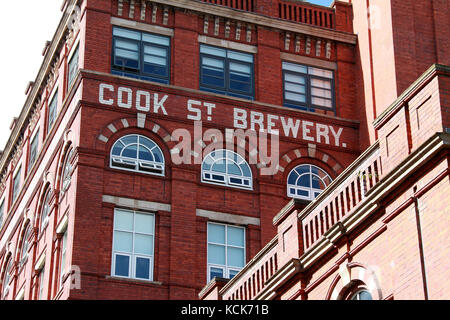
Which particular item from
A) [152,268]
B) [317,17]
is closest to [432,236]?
[152,268]

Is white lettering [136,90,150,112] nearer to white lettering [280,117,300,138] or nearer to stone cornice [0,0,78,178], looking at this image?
Answer: stone cornice [0,0,78,178]

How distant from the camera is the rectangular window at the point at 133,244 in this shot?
135 feet

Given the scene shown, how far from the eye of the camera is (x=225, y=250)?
4275cm

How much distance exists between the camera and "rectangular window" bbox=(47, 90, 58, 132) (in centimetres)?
4822

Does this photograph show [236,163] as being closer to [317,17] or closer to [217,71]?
[217,71]

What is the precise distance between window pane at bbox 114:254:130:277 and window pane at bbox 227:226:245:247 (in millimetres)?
3993

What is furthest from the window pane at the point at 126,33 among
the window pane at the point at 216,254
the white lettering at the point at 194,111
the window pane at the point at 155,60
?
the window pane at the point at 216,254

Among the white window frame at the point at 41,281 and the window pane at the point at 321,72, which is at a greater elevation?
the window pane at the point at 321,72

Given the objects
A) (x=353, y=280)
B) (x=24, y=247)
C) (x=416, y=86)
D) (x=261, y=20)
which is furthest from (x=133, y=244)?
(x=416, y=86)

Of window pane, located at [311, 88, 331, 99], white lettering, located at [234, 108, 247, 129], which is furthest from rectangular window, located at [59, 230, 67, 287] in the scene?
window pane, located at [311, 88, 331, 99]

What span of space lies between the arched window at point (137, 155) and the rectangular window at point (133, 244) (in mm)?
1765

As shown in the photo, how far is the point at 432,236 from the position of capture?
23.7 m

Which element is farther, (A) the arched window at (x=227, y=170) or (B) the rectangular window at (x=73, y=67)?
(B) the rectangular window at (x=73, y=67)

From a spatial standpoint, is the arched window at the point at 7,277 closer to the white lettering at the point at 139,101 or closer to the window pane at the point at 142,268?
the white lettering at the point at 139,101
